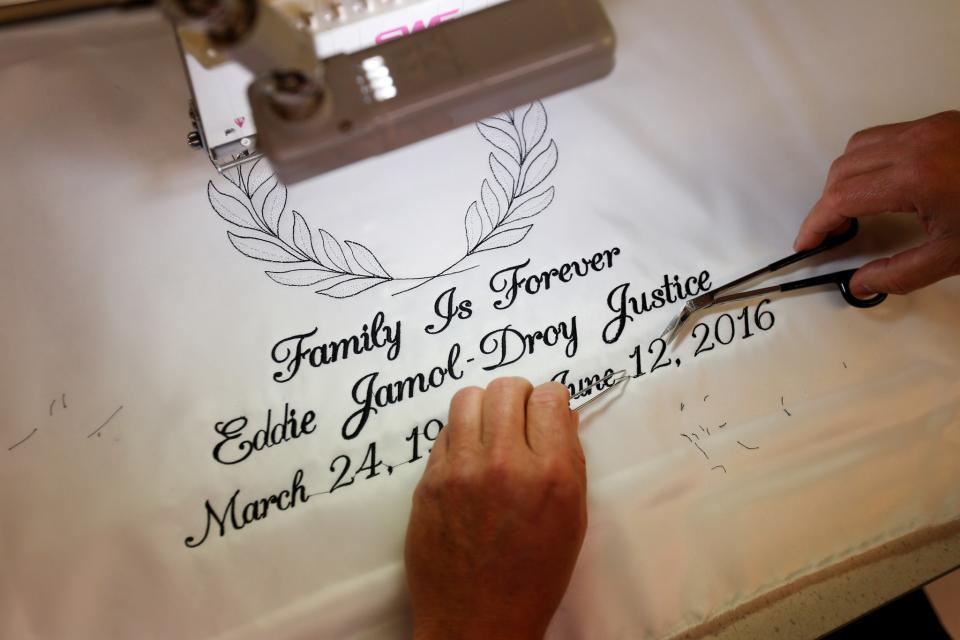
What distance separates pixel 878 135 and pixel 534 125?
1.08 ft

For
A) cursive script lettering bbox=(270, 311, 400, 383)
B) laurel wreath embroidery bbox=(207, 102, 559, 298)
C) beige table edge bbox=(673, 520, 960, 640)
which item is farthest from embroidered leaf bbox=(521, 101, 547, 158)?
beige table edge bbox=(673, 520, 960, 640)

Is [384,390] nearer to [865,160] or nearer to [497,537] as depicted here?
[497,537]

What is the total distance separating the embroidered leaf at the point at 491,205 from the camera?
620 millimetres

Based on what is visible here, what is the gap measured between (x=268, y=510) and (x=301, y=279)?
0.70ft

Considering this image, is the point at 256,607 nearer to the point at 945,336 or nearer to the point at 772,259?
the point at 772,259

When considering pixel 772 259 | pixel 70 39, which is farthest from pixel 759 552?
pixel 70 39

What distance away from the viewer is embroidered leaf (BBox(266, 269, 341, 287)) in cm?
60

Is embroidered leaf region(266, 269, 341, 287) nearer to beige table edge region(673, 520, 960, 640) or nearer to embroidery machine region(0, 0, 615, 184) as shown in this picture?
embroidery machine region(0, 0, 615, 184)

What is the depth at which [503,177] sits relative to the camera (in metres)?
0.63

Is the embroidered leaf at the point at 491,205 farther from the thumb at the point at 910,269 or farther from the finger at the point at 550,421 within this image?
the thumb at the point at 910,269

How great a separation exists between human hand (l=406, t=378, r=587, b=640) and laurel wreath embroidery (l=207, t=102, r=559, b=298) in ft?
0.62

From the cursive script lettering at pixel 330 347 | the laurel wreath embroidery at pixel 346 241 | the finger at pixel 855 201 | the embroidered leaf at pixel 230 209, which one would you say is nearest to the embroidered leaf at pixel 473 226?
the laurel wreath embroidery at pixel 346 241

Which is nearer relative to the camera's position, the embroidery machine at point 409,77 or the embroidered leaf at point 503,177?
the embroidery machine at point 409,77

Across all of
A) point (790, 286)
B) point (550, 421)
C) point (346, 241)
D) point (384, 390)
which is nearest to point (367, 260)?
Answer: point (346, 241)
